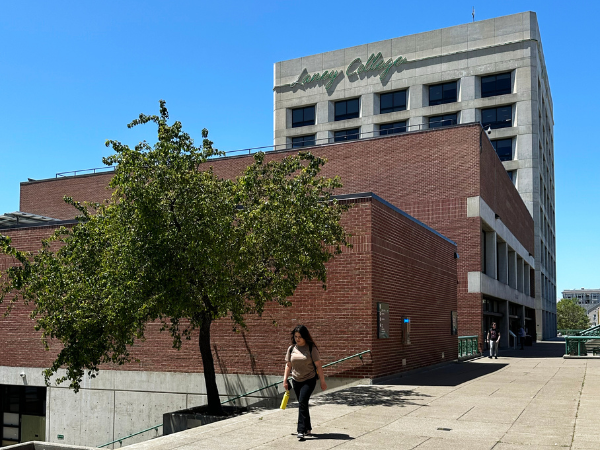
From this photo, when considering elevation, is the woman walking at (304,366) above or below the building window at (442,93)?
below

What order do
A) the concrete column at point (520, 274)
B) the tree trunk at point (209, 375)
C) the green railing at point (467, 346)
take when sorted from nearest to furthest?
the tree trunk at point (209, 375)
the green railing at point (467, 346)
the concrete column at point (520, 274)

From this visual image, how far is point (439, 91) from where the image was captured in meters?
64.2

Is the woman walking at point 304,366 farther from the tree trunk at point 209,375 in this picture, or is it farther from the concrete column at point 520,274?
the concrete column at point 520,274

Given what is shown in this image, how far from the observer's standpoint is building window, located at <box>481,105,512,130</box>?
62000 millimetres

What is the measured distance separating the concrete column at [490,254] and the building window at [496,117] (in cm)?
2518

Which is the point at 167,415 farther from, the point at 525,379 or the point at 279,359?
the point at 525,379

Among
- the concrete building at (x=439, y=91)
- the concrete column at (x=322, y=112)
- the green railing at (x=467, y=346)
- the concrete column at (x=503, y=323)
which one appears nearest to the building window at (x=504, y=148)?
the concrete building at (x=439, y=91)

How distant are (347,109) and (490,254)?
31234 mm

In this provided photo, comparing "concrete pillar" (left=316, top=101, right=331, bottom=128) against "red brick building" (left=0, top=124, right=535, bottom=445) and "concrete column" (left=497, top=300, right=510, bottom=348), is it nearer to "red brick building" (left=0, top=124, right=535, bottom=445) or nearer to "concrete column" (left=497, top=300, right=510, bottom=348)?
"red brick building" (left=0, top=124, right=535, bottom=445)

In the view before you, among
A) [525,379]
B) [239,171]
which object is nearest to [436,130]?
[239,171]

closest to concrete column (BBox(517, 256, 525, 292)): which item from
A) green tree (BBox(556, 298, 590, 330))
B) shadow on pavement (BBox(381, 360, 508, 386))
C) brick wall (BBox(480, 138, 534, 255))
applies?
brick wall (BBox(480, 138, 534, 255))

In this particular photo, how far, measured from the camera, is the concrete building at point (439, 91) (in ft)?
201

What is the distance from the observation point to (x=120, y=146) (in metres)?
14.3

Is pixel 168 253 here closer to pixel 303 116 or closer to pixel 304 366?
pixel 304 366
